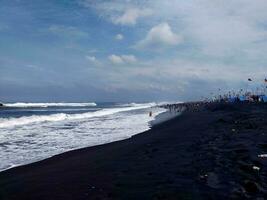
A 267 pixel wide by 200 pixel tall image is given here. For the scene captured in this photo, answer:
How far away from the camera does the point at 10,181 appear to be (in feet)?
32.1

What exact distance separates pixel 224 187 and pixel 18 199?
502cm

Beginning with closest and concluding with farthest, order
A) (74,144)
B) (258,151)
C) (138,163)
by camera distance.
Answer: (138,163) < (258,151) < (74,144)

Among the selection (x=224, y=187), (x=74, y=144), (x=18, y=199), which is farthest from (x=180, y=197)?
(x=74, y=144)

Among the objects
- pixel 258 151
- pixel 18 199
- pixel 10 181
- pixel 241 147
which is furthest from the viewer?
pixel 241 147

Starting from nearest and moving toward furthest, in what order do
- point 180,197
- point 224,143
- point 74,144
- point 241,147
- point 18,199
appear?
point 180,197 < point 18,199 < point 241,147 < point 224,143 < point 74,144

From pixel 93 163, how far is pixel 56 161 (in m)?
1.79

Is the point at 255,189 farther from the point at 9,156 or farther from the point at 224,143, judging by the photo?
the point at 9,156

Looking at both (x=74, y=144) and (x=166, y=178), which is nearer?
(x=166, y=178)

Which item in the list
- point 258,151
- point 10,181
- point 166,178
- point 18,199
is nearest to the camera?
point 18,199

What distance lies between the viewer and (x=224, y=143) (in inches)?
614

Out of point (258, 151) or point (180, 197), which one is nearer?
point (180, 197)

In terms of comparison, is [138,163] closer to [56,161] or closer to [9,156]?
[56,161]

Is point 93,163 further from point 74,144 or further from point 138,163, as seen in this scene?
point 74,144

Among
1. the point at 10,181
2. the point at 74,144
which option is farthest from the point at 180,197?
the point at 74,144
